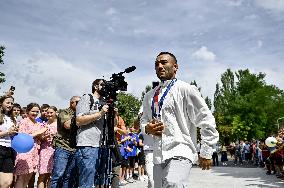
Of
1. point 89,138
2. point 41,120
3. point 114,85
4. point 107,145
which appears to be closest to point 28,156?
point 41,120

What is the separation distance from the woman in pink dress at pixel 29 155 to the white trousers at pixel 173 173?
3.49m

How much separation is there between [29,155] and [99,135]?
2.34 metres

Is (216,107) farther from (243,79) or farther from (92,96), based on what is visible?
(92,96)

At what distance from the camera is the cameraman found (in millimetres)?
4750

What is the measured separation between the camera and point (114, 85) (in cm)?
481

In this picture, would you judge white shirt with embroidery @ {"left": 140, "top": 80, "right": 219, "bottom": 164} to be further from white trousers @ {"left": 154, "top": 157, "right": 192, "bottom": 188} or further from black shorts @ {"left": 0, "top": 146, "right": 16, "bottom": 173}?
black shorts @ {"left": 0, "top": 146, "right": 16, "bottom": 173}

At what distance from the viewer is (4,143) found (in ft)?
19.7

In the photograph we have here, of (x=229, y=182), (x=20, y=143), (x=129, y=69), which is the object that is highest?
(x=129, y=69)

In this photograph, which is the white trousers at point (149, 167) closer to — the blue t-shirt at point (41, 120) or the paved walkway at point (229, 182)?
the blue t-shirt at point (41, 120)

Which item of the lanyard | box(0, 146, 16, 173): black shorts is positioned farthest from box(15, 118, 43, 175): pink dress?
the lanyard

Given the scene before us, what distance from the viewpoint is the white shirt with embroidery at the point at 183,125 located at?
3.71 m

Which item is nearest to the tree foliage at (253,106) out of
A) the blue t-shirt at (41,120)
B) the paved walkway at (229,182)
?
the paved walkway at (229,182)

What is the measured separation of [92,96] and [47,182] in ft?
11.3

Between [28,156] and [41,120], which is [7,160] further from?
[41,120]
